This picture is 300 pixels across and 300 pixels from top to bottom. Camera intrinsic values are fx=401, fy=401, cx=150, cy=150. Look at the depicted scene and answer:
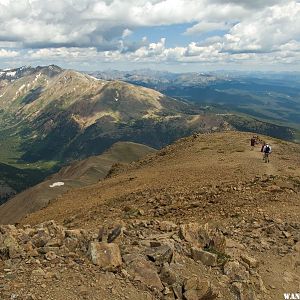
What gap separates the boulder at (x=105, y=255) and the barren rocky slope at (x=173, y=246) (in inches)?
1.7

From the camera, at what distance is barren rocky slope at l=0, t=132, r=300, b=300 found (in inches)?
604

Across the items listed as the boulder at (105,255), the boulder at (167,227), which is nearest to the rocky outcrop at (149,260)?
the boulder at (105,255)

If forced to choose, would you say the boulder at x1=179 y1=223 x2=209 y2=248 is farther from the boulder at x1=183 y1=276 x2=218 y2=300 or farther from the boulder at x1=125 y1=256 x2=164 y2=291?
the boulder at x1=125 y1=256 x2=164 y2=291

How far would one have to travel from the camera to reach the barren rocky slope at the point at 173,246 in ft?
50.3

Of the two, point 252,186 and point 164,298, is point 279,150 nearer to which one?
point 252,186

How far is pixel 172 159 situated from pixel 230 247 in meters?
34.2

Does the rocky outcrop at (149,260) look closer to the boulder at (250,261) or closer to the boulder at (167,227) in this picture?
the boulder at (250,261)

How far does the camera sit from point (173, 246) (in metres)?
18.6

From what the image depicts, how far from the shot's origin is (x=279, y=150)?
55438mm

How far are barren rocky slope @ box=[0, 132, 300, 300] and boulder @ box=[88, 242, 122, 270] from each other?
0.14 ft

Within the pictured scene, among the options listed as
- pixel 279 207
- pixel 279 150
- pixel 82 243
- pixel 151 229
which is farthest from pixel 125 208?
pixel 279 150

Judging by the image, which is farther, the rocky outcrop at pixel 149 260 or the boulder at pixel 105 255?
A: the boulder at pixel 105 255

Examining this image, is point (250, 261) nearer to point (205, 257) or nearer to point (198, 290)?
point (205, 257)

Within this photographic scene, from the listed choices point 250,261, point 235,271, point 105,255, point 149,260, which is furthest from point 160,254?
point 250,261
